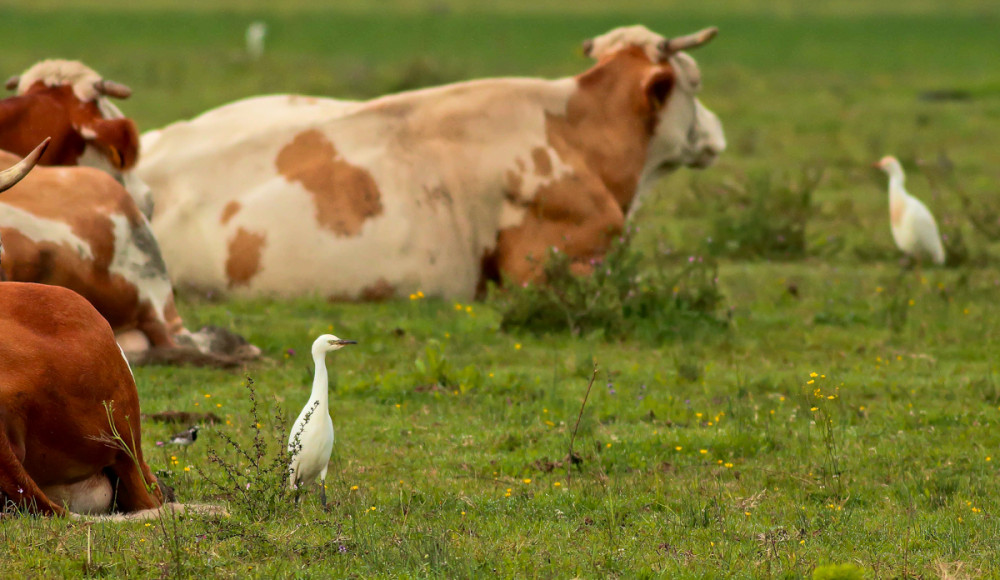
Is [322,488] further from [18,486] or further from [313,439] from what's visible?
[18,486]

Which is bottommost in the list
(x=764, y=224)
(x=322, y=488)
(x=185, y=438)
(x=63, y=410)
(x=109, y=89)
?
(x=764, y=224)

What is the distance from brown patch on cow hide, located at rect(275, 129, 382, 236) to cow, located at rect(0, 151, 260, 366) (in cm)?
162

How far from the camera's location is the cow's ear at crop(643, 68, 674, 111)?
407 inches

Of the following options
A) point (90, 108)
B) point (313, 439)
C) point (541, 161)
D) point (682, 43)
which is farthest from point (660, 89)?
point (313, 439)

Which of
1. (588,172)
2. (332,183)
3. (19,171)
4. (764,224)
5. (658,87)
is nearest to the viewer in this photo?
(19,171)

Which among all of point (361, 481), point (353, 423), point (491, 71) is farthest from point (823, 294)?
point (491, 71)

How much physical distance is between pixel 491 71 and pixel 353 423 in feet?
86.3

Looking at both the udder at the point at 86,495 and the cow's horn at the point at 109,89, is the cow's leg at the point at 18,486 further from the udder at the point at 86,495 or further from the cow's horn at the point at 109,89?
the cow's horn at the point at 109,89

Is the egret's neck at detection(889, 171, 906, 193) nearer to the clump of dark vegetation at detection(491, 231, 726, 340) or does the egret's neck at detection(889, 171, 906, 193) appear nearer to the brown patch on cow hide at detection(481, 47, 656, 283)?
the brown patch on cow hide at detection(481, 47, 656, 283)

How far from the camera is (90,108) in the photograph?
843 centimetres

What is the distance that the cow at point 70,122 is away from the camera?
8.17 meters

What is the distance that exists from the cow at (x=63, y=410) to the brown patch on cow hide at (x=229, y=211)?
4363 millimetres

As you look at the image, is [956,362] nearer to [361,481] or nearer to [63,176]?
[361,481]

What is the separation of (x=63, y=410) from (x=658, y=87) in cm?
665
